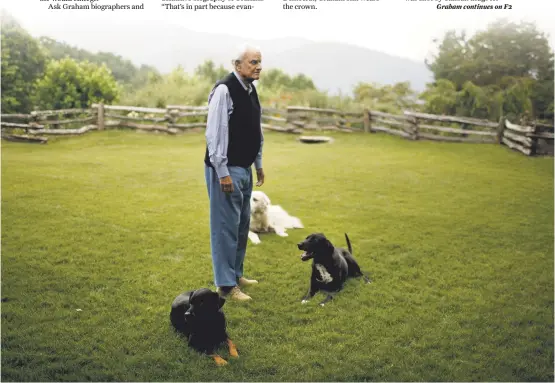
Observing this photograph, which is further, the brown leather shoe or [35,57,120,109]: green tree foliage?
[35,57,120,109]: green tree foliage

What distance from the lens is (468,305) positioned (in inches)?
170

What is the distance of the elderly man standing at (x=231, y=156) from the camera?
3828 millimetres

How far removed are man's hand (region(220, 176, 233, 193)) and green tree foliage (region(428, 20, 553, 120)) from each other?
14.7 meters

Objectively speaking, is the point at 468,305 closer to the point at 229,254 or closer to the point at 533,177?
the point at 229,254

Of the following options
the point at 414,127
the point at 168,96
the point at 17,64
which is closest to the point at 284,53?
the point at 17,64

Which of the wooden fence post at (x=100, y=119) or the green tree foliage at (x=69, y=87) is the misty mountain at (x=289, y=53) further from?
the wooden fence post at (x=100, y=119)

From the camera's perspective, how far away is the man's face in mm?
3879

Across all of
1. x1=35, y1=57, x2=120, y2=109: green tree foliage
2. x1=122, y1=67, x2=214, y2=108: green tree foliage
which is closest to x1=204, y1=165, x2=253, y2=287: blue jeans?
x1=122, y1=67, x2=214, y2=108: green tree foliage

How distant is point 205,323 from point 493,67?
20.4 m

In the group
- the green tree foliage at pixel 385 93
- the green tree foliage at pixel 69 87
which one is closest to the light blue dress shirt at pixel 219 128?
the green tree foliage at pixel 69 87

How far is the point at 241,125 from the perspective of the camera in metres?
4.00

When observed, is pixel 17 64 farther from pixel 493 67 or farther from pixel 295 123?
pixel 493 67

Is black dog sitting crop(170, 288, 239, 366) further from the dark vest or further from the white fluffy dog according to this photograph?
the white fluffy dog

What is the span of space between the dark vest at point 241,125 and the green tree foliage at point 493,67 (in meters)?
14.4
